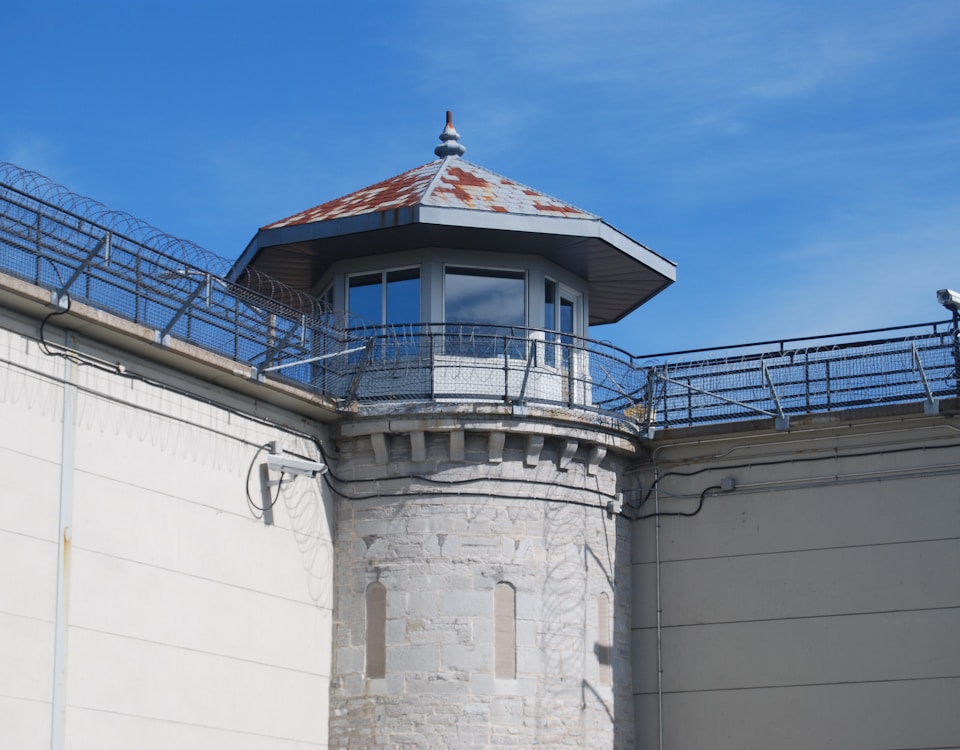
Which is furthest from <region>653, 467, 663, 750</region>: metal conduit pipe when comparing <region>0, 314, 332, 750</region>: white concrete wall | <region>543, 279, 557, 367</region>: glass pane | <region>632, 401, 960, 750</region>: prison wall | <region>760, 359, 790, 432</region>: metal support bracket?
<region>0, 314, 332, 750</region>: white concrete wall

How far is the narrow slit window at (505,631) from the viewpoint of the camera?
21719mm

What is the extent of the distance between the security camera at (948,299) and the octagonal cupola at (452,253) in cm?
447

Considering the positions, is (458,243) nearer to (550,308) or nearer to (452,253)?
(452,253)

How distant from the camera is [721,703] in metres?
22.7

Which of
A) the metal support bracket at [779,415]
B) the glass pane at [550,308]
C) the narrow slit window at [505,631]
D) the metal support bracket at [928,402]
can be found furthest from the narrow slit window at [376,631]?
the metal support bracket at [928,402]

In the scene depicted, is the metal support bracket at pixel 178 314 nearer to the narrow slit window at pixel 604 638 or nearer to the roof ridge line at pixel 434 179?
the roof ridge line at pixel 434 179

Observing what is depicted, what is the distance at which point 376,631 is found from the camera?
22.0m

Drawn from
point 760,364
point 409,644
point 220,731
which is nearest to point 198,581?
point 220,731

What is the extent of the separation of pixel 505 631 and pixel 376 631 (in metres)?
1.70

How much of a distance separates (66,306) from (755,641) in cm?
1032

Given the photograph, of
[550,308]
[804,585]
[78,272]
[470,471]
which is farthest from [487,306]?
[78,272]

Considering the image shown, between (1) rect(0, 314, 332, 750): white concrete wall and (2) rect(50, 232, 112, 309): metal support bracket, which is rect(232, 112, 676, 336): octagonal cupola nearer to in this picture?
(1) rect(0, 314, 332, 750): white concrete wall

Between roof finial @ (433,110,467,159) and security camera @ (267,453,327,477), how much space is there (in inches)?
255

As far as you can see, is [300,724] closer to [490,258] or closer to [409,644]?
[409,644]
